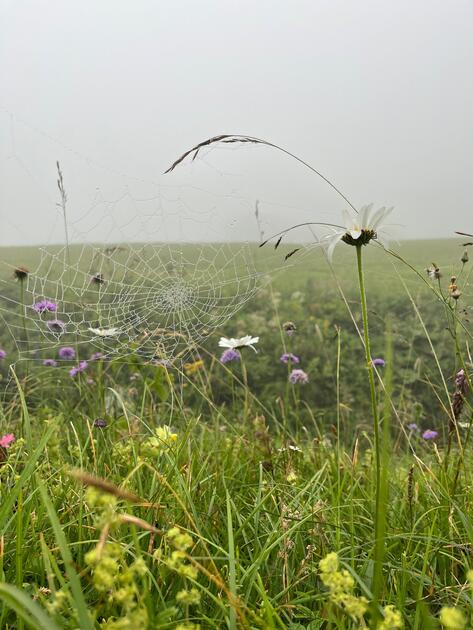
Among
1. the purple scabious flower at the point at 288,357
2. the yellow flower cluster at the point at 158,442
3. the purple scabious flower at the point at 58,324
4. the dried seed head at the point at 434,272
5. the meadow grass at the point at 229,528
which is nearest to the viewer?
the meadow grass at the point at 229,528

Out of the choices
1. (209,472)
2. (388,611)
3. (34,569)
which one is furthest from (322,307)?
(388,611)

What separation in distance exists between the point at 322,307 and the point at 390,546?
14.0 feet

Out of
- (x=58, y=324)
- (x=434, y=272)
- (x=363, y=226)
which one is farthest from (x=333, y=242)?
(x=58, y=324)

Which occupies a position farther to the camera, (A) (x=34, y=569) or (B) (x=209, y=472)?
(B) (x=209, y=472)

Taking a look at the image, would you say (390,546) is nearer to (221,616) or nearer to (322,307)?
(221,616)

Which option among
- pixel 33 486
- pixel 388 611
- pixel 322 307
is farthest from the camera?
pixel 322 307

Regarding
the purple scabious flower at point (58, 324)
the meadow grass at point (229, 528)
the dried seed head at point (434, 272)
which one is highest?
the dried seed head at point (434, 272)

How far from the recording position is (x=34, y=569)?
4.29 feet

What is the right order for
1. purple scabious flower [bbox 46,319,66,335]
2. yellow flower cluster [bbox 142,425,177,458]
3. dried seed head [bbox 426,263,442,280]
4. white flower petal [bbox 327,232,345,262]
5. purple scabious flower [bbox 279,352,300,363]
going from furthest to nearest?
purple scabious flower [bbox 279,352,300,363] < purple scabious flower [bbox 46,319,66,335] < dried seed head [bbox 426,263,442,280] < yellow flower cluster [bbox 142,425,177,458] < white flower petal [bbox 327,232,345,262]

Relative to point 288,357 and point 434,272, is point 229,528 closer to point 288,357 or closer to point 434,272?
point 434,272

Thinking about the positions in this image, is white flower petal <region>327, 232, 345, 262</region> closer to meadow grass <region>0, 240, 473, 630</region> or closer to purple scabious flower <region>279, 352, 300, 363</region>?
meadow grass <region>0, 240, 473, 630</region>

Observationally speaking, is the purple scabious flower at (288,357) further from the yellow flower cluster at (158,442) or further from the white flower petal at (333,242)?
the white flower petal at (333,242)

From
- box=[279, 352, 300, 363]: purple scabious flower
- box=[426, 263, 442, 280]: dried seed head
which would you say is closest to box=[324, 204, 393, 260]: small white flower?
box=[426, 263, 442, 280]: dried seed head

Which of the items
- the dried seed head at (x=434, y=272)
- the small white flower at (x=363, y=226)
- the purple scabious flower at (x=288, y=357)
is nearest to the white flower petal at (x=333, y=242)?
the small white flower at (x=363, y=226)
